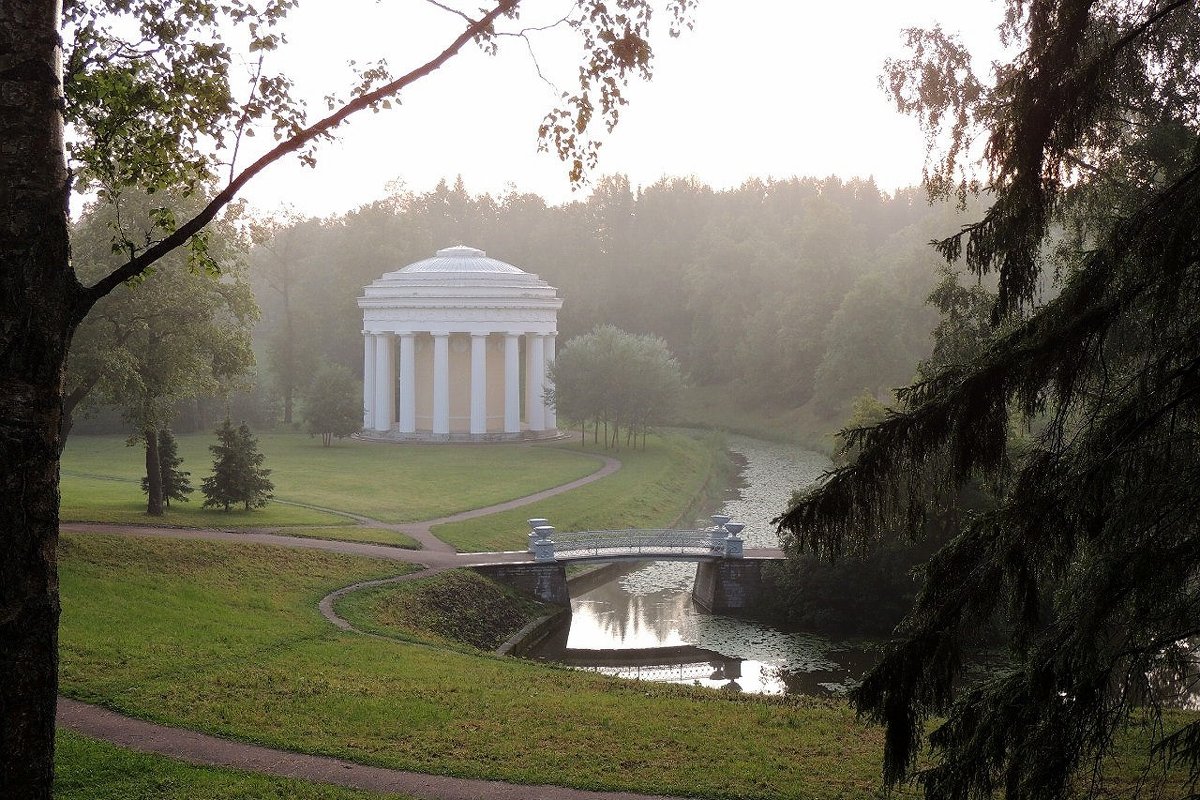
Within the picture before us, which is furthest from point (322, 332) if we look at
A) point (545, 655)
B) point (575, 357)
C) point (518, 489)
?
point (545, 655)

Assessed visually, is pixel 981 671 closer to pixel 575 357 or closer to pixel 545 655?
pixel 545 655

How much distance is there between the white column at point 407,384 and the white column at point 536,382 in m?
6.75

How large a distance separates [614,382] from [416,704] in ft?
141

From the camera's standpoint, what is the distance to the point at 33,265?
6.96 m

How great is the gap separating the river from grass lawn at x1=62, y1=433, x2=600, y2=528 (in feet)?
27.4

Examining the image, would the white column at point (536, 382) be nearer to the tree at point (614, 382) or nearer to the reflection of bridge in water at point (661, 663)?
the tree at point (614, 382)

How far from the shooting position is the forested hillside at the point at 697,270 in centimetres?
6775

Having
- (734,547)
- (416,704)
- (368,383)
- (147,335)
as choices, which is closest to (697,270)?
(368,383)

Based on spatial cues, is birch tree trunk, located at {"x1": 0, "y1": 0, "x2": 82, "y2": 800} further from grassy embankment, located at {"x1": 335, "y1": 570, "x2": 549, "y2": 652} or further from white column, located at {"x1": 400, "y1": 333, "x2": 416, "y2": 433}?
white column, located at {"x1": 400, "y1": 333, "x2": 416, "y2": 433}

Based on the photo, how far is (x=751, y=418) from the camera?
81.0 metres

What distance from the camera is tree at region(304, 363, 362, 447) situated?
5919 centimetres

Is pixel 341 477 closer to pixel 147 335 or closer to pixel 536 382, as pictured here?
pixel 147 335

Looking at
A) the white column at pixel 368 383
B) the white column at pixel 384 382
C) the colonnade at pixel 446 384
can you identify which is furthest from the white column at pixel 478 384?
the white column at pixel 368 383

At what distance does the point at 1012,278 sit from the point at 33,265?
6.99 meters
